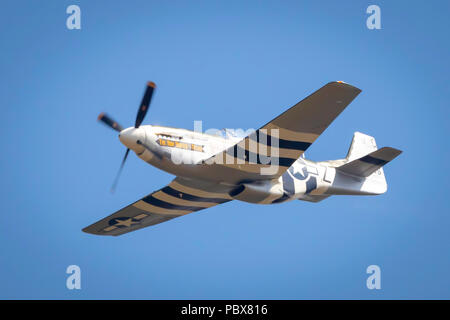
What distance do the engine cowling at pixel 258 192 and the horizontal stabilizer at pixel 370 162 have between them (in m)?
3.21

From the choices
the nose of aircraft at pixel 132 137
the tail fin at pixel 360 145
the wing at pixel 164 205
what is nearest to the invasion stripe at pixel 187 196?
the wing at pixel 164 205

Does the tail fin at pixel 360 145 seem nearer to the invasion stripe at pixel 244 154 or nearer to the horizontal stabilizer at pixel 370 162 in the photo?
the horizontal stabilizer at pixel 370 162

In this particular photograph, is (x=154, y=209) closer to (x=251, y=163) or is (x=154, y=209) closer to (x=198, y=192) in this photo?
(x=198, y=192)

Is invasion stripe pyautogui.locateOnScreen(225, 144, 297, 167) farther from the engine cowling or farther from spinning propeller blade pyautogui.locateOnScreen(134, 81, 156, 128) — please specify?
spinning propeller blade pyautogui.locateOnScreen(134, 81, 156, 128)

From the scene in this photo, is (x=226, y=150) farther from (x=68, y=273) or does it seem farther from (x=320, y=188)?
(x=68, y=273)

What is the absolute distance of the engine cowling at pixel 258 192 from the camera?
20.3m

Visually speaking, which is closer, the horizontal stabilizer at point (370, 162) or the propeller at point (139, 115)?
the propeller at point (139, 115)

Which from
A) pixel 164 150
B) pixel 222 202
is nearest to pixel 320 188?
pixel 222 202

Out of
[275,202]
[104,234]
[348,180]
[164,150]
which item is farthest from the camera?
[104,234]

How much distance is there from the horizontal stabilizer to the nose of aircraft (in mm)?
7805

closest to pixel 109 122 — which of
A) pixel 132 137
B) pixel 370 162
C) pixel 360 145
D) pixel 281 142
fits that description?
pixel 132 137

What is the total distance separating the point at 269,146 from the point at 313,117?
5.53 feet

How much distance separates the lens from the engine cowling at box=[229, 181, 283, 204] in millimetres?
20328

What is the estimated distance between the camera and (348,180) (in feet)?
75.0
